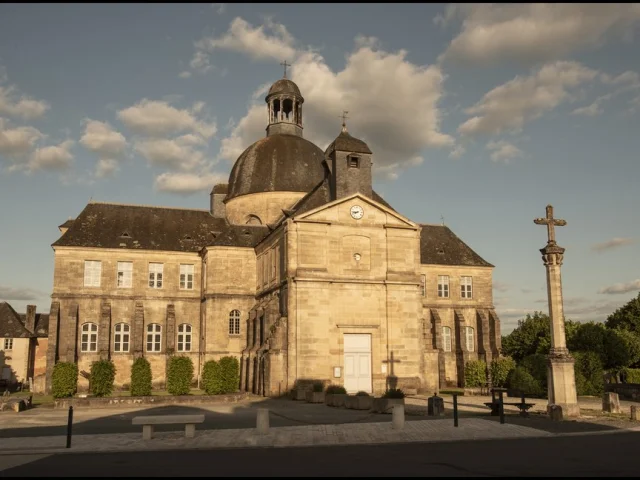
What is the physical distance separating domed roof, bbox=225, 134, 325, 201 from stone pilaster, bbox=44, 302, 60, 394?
1553 centimetres

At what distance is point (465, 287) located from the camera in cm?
4803

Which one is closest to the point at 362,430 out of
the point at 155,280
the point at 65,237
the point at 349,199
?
the point at 349,199

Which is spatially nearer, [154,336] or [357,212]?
[357,212]

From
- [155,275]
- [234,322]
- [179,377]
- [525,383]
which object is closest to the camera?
[179,377]

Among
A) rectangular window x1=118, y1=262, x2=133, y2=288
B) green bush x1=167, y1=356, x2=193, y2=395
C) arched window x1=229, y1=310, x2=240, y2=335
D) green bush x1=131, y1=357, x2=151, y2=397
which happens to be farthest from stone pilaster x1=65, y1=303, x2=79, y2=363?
green bush x1=167, y1=356, x2=193, y2=395

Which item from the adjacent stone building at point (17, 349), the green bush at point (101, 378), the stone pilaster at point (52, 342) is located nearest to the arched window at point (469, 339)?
the green bush at point (101, 378)

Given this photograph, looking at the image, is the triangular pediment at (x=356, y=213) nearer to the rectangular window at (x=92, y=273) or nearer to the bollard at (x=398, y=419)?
the rectangular window at (x=92, y=273)

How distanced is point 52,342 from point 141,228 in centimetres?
1030

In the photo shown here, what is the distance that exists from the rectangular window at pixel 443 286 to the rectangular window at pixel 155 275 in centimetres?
2101

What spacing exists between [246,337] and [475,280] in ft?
61.6

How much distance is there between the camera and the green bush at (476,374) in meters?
42.1

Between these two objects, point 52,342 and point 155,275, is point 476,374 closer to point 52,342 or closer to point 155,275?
point 155,275

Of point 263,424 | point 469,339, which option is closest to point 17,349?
point 469,339

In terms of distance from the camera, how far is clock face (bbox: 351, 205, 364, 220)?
118 feet
